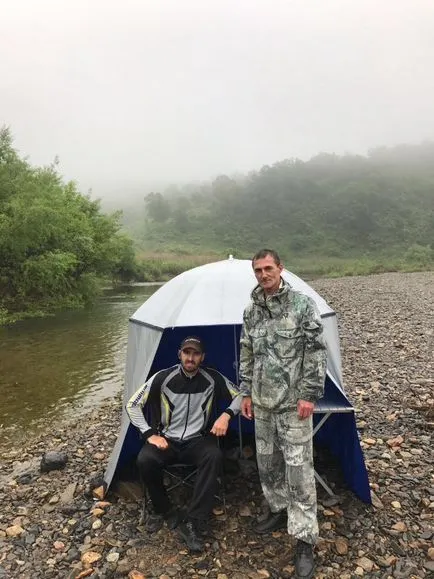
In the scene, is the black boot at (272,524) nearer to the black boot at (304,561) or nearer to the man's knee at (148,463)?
the black boot at (304,561)

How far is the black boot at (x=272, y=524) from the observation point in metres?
4.62

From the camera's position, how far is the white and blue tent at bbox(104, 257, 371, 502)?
495 cm

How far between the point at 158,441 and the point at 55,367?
9.73 meters

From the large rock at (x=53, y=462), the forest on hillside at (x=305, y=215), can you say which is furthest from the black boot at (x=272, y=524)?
the forest on hillside at (x=305, y=215)

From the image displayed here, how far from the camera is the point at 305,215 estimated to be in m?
121

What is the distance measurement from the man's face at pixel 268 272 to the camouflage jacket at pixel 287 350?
0.09 m

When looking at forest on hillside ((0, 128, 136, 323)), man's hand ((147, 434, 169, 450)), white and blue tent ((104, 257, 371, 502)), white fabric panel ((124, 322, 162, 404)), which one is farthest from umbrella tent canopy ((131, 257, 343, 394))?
forest on hillside ((0, 128, 136, 323))

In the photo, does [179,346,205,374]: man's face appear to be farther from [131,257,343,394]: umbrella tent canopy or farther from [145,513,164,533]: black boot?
[145,513,164,533]: black boot

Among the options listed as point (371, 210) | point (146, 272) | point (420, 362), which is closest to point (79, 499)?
point (420, 362)

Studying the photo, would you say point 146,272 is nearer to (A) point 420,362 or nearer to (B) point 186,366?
(A) point 420,362

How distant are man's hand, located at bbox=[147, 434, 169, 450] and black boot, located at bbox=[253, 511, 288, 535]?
4.05ft

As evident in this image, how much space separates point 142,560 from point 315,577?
1.61 m

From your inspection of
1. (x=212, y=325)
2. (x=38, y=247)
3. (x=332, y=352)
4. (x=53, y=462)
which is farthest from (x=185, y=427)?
(x=38, y=247)

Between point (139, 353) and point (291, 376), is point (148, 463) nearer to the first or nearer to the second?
point (139, 353)
